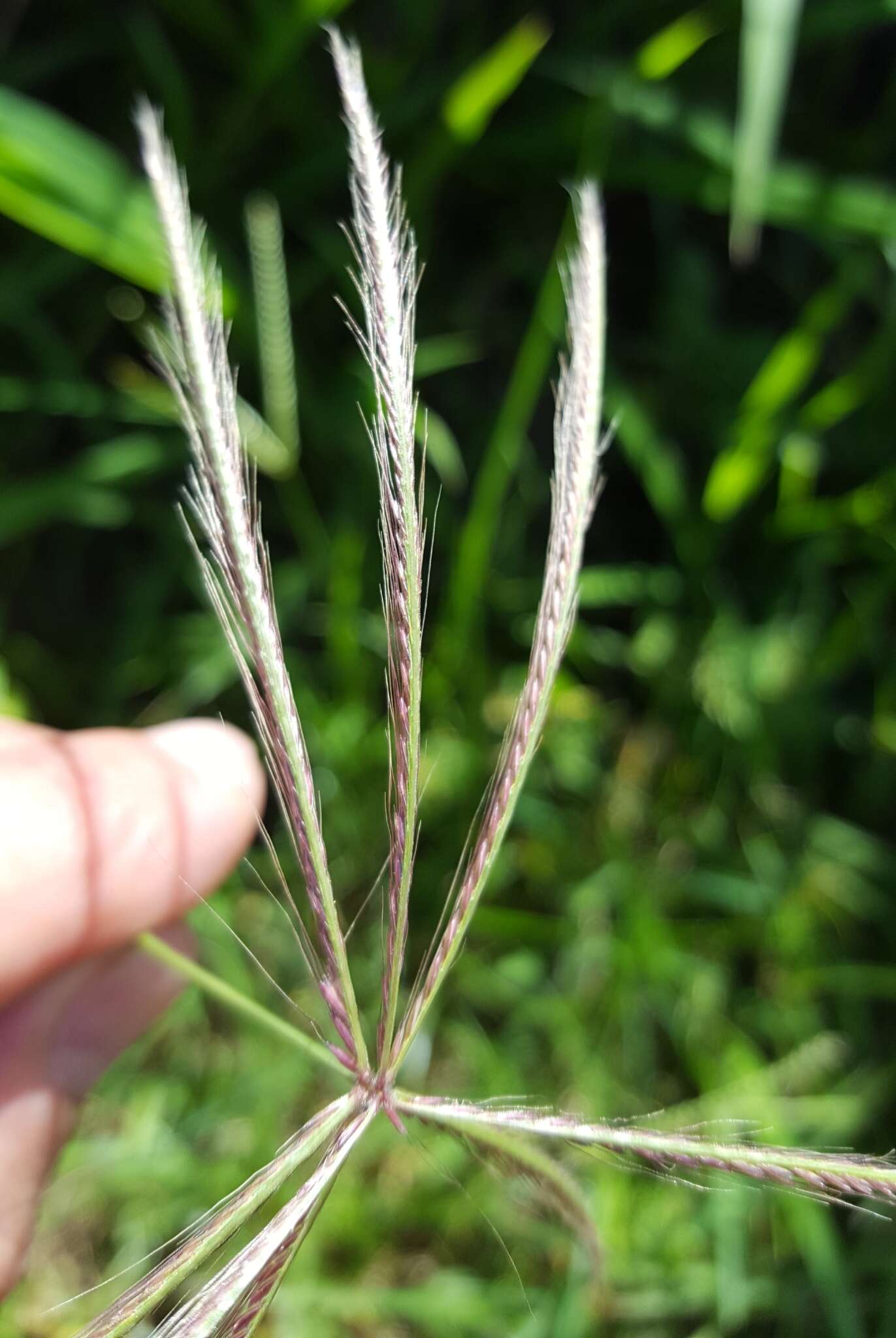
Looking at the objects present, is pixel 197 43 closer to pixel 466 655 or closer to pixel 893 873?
pixel 466 655

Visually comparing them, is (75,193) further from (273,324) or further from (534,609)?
(534,609)

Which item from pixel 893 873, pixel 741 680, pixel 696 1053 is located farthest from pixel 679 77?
pixel 696 1053

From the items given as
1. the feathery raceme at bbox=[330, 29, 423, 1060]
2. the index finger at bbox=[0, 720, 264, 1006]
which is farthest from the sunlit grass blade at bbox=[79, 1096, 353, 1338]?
the index finger at bbox=[0, 720, 264, 1006]

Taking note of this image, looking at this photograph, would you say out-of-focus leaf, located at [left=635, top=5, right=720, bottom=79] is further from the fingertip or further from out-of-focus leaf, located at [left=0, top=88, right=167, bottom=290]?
the fingertip

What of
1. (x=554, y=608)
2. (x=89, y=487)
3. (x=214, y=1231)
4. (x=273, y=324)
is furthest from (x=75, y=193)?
(x=214, y=1231)

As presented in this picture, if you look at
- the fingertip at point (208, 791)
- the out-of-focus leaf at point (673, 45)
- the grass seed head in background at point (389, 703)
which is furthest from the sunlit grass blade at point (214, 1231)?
the out-of-focus leaf at point (673, 45)

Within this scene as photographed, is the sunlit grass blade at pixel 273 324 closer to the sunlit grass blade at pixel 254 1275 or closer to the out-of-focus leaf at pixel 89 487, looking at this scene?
the out-of-focus leaf at pixel 89 487
